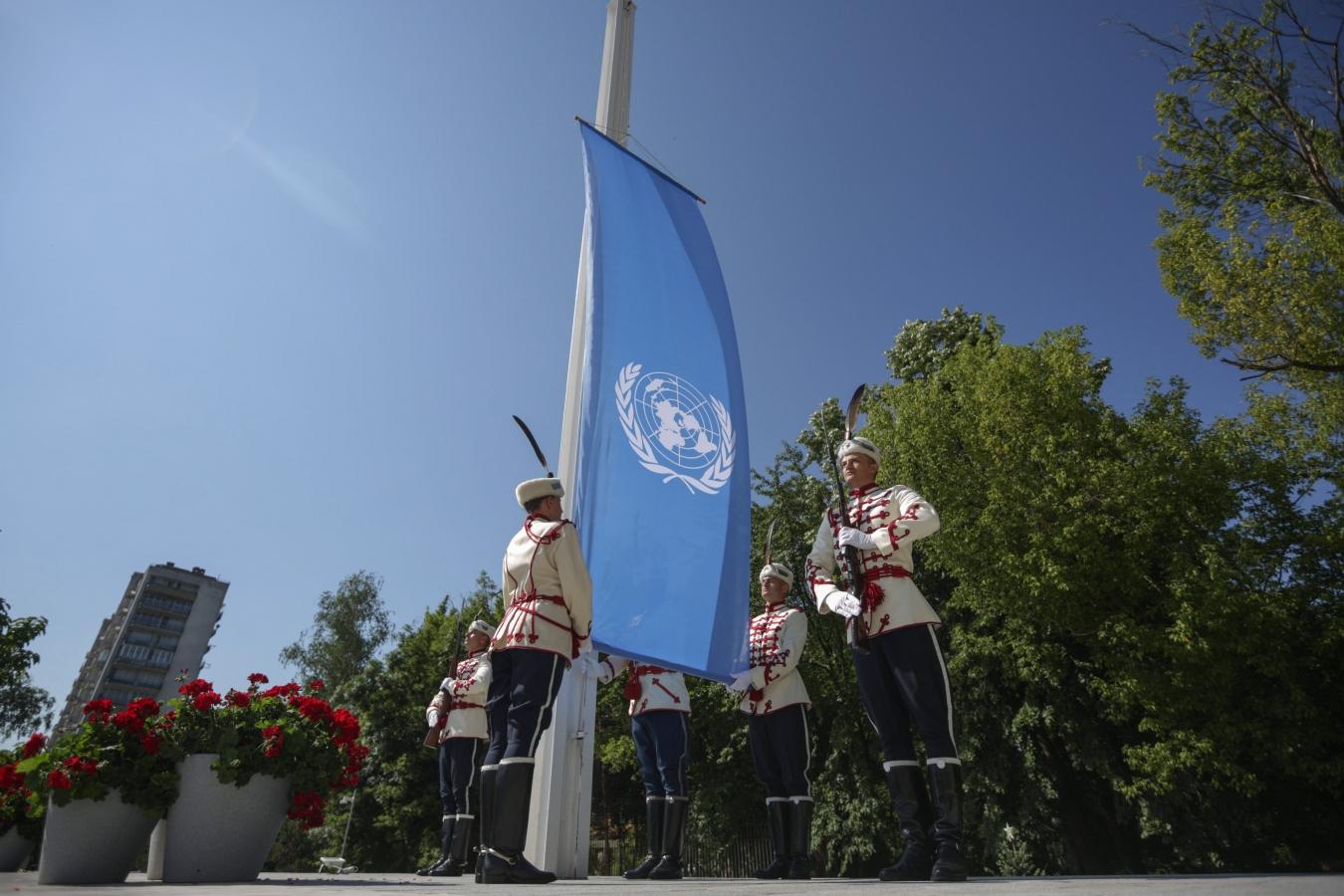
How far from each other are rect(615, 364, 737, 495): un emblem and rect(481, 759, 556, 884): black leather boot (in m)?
2.85

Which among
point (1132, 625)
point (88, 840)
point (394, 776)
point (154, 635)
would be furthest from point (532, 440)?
point (154, 635)

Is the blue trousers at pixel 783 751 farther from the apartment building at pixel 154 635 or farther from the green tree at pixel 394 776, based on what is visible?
the apartment building at pixel 154 635

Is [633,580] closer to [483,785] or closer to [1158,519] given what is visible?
[483,785]

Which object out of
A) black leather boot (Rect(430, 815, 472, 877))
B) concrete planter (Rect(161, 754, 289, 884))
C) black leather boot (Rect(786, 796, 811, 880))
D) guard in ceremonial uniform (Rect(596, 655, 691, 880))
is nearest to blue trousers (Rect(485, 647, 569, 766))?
concrete planter (Rect(161, 754, 289, 884))

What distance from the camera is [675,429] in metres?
6.68

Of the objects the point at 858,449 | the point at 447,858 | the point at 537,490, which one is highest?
the point at 858,449

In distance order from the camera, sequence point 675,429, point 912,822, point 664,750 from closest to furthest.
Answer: point 912,822 < point 664,750 < point 675,429

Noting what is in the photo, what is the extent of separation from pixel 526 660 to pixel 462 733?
Result: 414 centimetres

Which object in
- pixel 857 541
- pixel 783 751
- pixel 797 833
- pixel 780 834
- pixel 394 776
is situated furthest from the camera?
pixel 394 776

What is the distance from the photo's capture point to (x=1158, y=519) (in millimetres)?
14438

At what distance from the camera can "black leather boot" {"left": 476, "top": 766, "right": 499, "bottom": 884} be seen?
394 centimetres

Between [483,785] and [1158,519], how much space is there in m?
14.2

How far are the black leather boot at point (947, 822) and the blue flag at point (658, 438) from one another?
220 centimetres

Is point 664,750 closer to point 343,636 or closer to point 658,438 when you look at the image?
point 658,438
